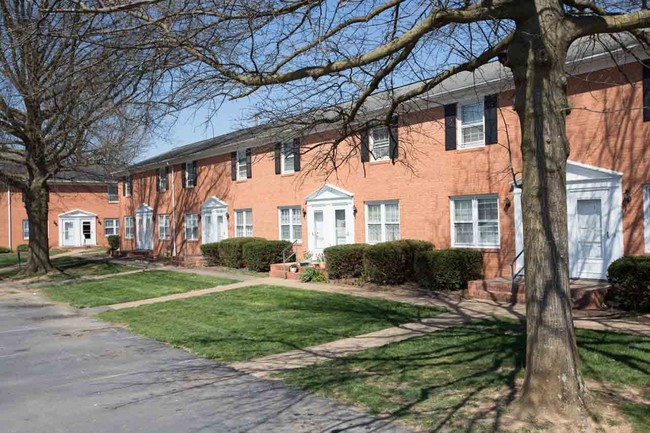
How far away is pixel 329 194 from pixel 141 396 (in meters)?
14.8

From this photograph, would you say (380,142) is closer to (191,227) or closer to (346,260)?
(346,260)

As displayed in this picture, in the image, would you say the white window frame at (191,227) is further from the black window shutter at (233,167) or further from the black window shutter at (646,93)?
the black window shutter at (646,93)

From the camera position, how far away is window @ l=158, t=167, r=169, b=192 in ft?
110

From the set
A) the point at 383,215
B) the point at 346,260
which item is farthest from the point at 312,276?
the point at 383,215

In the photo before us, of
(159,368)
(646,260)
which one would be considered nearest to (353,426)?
(159,368)

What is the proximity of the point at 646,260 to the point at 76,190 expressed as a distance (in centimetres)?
4528

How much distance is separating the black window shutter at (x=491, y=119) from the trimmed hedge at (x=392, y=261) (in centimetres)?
363

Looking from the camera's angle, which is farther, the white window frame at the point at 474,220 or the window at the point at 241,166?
the window at the point at 241,166

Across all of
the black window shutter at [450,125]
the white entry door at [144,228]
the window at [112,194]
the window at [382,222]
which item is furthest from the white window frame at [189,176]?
the window at [112,194]

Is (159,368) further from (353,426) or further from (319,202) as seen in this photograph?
(319,202)

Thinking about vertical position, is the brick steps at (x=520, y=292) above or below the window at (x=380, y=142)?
below

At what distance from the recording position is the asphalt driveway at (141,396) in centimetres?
591

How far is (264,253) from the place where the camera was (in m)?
22.2

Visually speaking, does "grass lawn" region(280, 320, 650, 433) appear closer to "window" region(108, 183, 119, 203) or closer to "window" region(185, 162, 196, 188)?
"window" region(185, 162, 196, 188)
